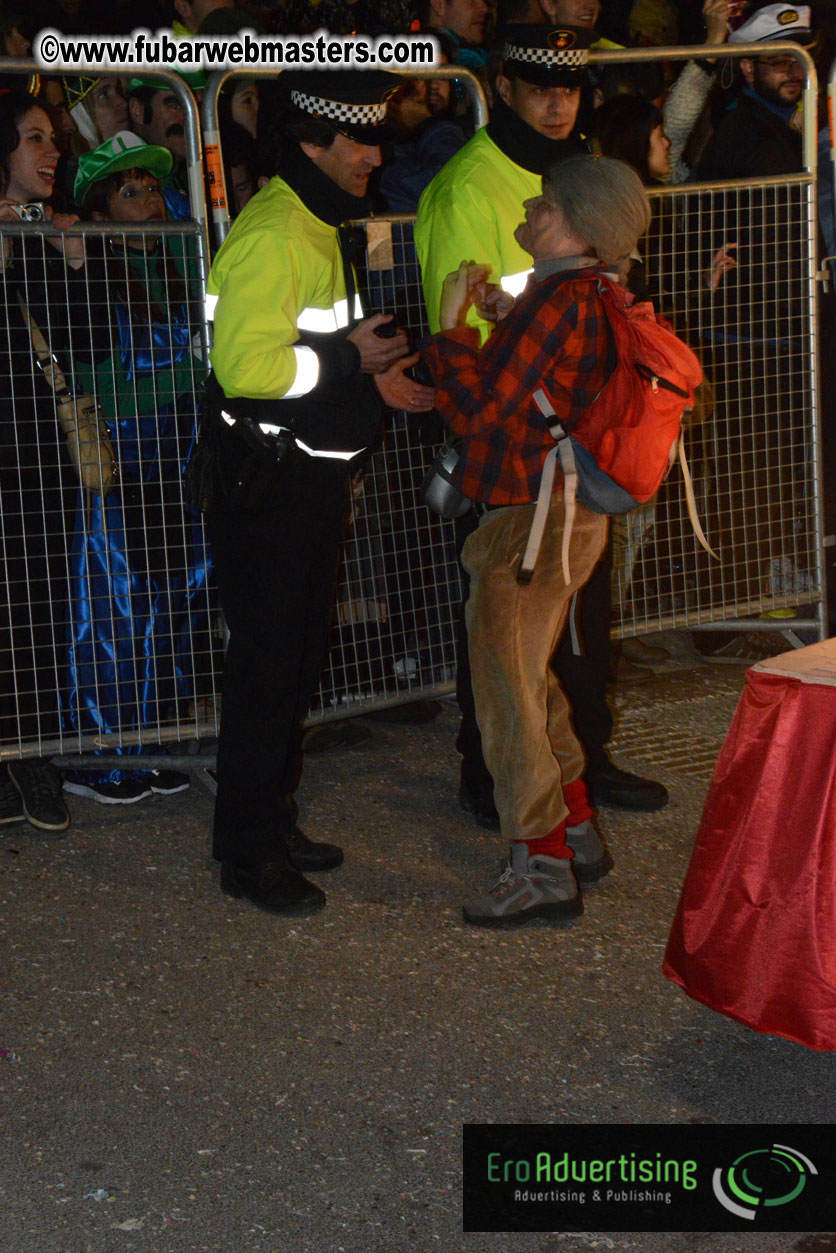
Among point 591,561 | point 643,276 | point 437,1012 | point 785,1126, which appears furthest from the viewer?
point 643,276

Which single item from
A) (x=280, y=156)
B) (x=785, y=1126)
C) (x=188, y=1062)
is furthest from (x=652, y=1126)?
(x=280, y=156)

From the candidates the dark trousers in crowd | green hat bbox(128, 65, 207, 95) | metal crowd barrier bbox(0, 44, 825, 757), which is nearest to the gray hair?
metal crowd barrier bbox(0, 44, 825, 757)

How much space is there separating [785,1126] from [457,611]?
231cm

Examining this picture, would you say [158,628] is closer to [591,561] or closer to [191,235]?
[191,235]

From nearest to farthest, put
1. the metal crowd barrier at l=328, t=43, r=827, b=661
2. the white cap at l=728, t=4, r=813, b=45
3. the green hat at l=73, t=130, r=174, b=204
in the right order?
the green hat at l=73, t=130, r=174, b=204, the metal crowd barrier at l=328, t=43, r=827, b=661, the white cap at l=728, t=4, r=813, b=45

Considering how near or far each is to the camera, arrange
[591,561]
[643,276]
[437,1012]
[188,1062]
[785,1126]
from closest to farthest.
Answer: [785,1126] → [188,1062] → [437,1012] → [591,561] → [643,276]

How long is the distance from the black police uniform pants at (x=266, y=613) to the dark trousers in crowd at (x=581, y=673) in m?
Answer: 0.63

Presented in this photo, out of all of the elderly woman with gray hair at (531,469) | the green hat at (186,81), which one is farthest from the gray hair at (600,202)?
the green hat at (186,81)

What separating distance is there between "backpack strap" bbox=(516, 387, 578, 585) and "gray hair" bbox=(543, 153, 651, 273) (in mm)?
414

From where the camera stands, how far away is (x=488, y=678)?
12.9 ft

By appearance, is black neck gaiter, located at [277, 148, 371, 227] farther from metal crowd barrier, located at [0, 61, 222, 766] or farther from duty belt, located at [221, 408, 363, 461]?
metal crowd barrier, located at [0, 61, 222, 766]

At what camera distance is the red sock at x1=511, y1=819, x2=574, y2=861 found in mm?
4008

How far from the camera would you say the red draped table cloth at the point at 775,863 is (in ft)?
10.1

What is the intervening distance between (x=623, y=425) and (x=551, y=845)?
119 centimetres
